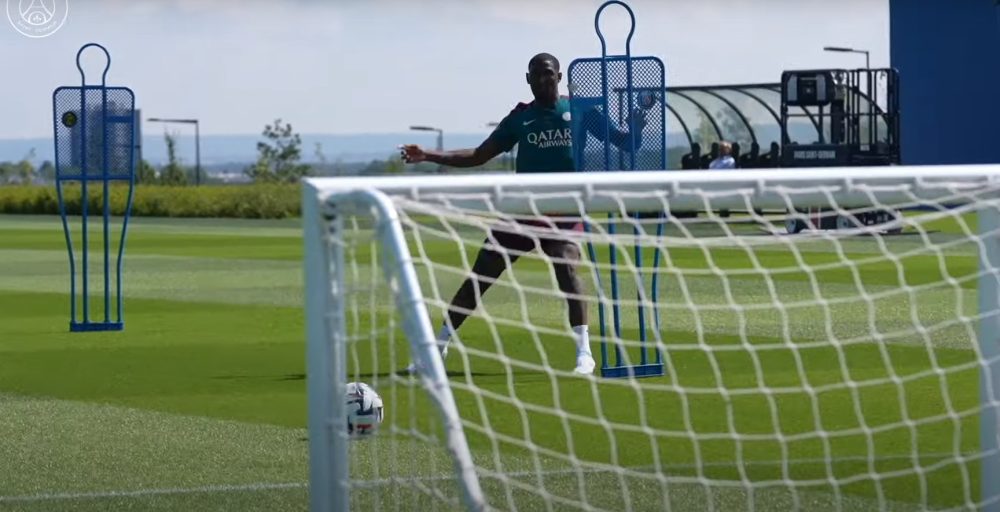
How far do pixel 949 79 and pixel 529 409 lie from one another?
41.1 meters

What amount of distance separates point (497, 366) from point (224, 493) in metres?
4.64

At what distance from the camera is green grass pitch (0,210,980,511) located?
7.51 meters

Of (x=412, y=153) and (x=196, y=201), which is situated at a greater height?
(x=412, y=153)

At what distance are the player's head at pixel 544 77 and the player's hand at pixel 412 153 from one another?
3.25ft

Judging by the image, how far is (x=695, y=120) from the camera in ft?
144

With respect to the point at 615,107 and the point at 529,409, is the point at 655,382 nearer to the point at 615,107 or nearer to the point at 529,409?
the point at 529,409

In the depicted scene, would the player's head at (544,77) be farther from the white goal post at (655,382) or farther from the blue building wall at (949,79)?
the blue building wall at (949,79)

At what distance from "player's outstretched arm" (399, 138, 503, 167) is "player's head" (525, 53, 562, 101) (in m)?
0.43

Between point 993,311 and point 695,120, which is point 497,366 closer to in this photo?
point 993,311

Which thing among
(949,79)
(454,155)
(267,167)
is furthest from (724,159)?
(267,167)

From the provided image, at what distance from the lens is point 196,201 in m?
57.0

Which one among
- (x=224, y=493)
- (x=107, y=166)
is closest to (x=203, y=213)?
(x=107, y=166)

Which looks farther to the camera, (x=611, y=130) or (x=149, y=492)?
(x=611, y=130)

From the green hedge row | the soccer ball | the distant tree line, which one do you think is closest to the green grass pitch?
the soccer ball
